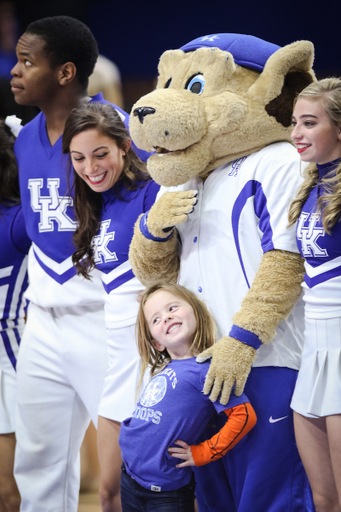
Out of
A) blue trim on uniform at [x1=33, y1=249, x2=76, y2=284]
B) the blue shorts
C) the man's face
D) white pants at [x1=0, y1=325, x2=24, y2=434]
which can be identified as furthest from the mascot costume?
white pants at [x1=0, y1=325, x2=24, y2=434]

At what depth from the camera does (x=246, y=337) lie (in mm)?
1535

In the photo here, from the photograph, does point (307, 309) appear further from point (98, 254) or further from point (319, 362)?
point (98, 254)

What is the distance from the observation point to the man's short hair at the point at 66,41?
85.6 inches

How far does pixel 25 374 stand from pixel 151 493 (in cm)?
75

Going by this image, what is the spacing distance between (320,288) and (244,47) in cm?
66

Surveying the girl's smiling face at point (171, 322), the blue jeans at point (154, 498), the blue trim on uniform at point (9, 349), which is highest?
the girl's smiling face at point (171, 322)

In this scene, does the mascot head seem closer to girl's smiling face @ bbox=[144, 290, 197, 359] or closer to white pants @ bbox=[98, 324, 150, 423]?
girl's smiling face @ bbox=[144, 290, 197, 359]

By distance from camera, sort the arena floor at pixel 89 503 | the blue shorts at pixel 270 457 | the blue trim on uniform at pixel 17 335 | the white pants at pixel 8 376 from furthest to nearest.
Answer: the arena floor at pixel 89 503
the blue trim on uniform at pixel 17 335
the white pants at pixel 8 376
the blue shorts at pixel 270 457

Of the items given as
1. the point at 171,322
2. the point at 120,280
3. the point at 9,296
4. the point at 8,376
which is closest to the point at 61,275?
the point at 120,280

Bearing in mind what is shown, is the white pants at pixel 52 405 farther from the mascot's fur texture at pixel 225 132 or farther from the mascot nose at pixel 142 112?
the mascot nose at pixel 142 112

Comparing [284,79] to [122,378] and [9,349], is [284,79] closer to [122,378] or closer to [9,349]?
[122,378]

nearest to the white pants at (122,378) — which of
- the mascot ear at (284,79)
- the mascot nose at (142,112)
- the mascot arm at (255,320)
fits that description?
the mascot arm at (255,320)

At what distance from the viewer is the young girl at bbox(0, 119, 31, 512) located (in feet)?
7.60

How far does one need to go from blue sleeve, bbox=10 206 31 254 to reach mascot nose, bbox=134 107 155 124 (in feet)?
2.82
